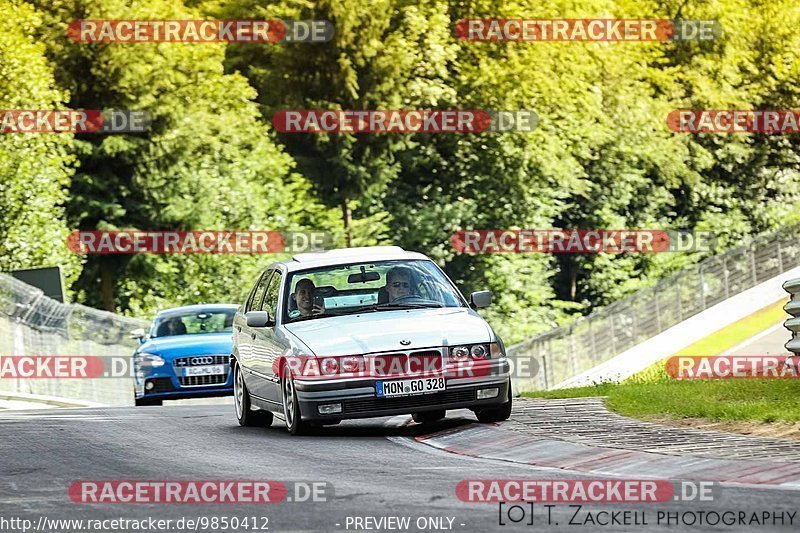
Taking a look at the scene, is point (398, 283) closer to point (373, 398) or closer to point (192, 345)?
point (373, 398)

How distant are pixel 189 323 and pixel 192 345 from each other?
1311 millimetres

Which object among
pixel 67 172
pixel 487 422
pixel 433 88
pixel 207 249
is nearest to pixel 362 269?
pixel 487 422

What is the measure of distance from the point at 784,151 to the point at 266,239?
25.7m

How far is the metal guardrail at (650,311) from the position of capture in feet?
141

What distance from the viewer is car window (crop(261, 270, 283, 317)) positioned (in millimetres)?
16172

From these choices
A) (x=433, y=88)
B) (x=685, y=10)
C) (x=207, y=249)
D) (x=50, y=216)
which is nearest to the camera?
(x=50, y=216)

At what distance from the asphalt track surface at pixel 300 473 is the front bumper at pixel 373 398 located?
9.8 inches

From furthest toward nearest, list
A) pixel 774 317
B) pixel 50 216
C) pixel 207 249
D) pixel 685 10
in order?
pixel 685 10, pixel 207 249, pixel 50 216, pixel 774 317

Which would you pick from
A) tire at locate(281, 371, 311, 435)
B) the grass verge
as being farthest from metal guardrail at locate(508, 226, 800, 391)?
tire at locate(281, 371, 311, 435)

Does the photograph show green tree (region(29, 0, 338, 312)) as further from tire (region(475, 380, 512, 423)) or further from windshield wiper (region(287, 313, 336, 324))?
tire (region(475, 380, 512, 423))

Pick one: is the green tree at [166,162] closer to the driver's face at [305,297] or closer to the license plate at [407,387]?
the driver's face at [305,297]

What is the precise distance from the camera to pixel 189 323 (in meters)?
25.0

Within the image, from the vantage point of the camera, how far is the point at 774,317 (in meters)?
47.2

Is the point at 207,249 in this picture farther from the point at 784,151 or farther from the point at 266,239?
the point at 784,151
